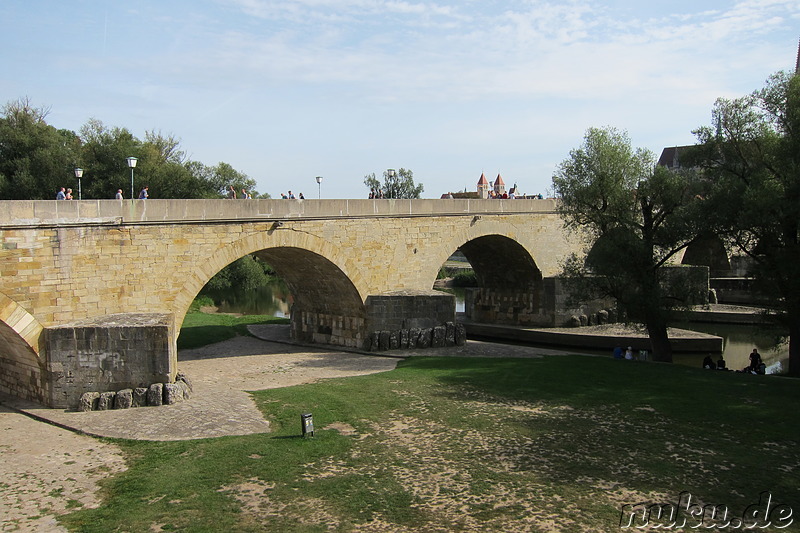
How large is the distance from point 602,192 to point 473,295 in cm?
1174

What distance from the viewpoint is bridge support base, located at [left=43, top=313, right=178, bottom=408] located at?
13953mm

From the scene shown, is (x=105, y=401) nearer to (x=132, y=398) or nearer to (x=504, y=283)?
(x=132, y=398)

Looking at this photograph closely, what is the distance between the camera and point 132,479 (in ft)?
32.6

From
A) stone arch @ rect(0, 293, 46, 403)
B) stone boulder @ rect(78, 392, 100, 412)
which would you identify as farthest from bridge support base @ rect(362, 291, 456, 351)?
stone arch @ rect(0, 293, 46, 403)

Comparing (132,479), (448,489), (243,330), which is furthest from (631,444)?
(243,330)

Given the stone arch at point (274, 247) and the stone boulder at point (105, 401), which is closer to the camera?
the stone boulder at point (105, 401)

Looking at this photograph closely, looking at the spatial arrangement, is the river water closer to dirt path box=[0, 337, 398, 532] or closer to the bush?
the bush

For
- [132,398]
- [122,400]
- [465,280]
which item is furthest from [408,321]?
[465,280]

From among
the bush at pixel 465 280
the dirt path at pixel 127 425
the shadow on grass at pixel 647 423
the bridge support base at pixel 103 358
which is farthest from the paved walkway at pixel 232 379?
the bush at pixel 465 280

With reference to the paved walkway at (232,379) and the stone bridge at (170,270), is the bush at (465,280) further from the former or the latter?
the paved walkway at (232,379)

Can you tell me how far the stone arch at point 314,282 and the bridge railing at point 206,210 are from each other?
70cm

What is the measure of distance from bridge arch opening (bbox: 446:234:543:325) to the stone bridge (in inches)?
87.7

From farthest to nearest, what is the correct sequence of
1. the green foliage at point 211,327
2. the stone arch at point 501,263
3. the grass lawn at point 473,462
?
the stone arch at point 501,263 → the green foliage at point 211,327 → the grass lawn at point 473,462

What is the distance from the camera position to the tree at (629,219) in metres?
19.7
